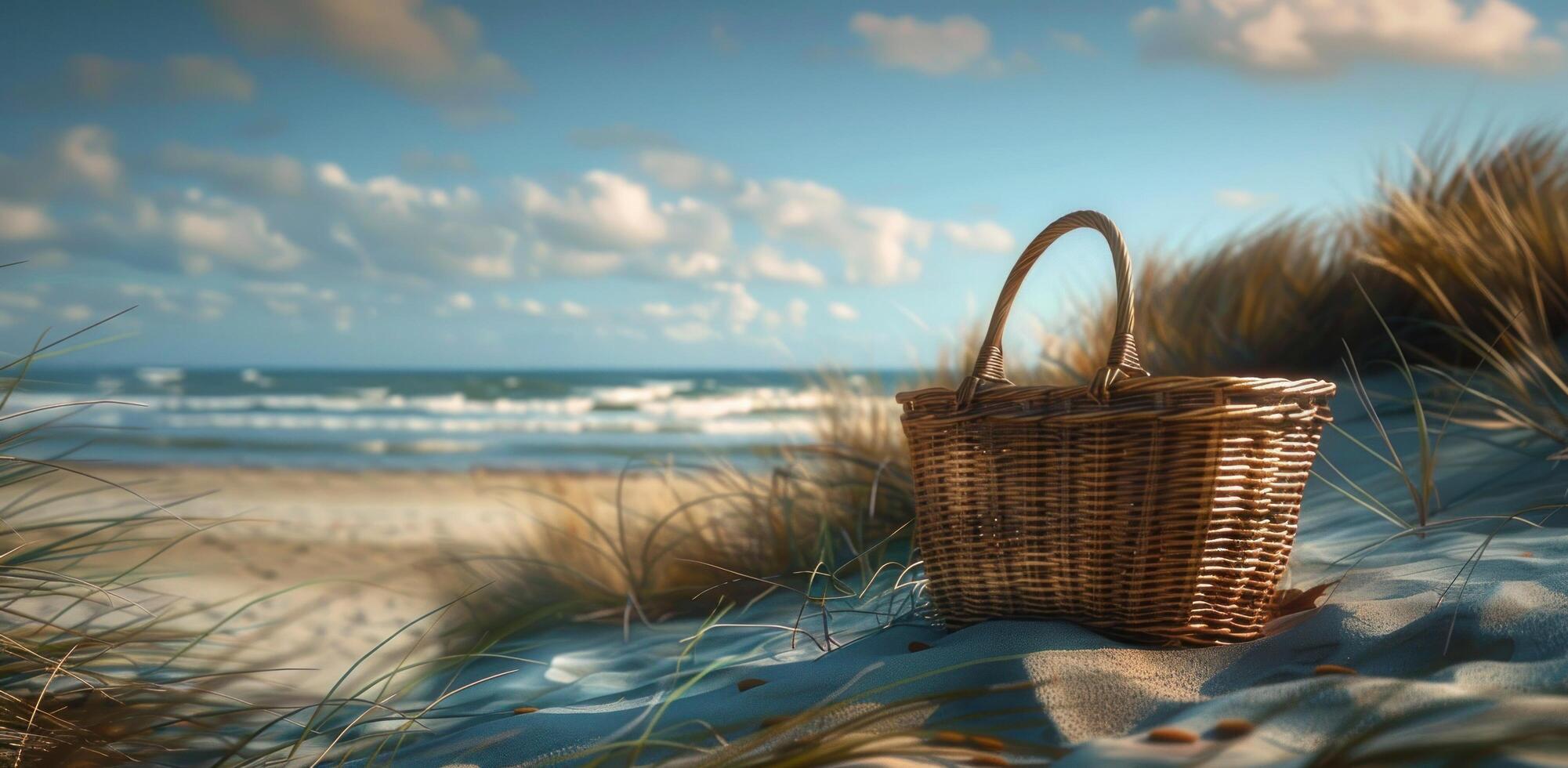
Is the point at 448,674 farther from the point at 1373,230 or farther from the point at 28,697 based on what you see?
the point at 1373,230

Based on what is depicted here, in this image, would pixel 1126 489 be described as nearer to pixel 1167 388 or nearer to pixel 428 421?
pixel 1167 388

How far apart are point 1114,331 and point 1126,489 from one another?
0.32m

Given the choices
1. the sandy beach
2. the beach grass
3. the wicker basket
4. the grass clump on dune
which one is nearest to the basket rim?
the wicker basket

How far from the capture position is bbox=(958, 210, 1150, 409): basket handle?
1.67m

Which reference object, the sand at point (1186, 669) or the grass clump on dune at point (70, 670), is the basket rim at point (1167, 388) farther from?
the grass clump on dune at point (70, 670)

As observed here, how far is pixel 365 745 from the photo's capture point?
1.89 metres

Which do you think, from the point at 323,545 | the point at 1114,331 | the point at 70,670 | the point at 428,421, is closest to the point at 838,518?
the point at 1114,331

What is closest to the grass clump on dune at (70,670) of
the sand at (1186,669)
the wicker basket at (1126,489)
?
the sand at (1186,669)

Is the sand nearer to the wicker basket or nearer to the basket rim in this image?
the wicker basket

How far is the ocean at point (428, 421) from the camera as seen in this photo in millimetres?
11586

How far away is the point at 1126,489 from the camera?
164 centimetres

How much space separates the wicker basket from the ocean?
1.81m

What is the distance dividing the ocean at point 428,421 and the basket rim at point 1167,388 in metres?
1.91

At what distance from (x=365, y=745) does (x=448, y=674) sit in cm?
105
